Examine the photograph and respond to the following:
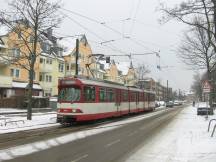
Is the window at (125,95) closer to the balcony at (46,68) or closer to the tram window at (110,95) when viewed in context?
the tram window at (110,95)

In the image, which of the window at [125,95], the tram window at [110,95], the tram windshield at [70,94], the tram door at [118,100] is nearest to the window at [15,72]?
the window at [125,95]

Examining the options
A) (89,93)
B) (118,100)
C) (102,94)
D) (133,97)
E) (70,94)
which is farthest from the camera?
(133,97)

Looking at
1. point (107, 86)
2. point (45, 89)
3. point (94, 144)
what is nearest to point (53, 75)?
point (45, 89)

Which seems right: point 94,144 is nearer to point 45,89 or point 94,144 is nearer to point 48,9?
point 48,9

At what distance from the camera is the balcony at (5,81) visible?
60.5 metres

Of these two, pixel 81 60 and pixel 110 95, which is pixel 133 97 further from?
pixel 81 60

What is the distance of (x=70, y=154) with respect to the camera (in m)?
13.5

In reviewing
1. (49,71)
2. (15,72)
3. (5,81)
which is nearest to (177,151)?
(5,81)

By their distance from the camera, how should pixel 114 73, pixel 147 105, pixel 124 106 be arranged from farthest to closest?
pixel 114 73 → pixel 147 105 → pixel 124 106

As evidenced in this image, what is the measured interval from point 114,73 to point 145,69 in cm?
2292

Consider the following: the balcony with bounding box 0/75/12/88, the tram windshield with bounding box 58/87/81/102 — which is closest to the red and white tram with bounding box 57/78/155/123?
the tram windshield with bounding box 58/87/81/102

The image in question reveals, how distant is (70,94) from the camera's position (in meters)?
26.6

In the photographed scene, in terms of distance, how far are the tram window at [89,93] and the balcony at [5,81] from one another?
35394 millimetres

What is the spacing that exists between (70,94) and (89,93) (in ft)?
4.51
